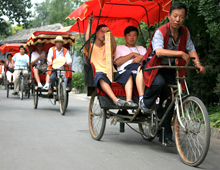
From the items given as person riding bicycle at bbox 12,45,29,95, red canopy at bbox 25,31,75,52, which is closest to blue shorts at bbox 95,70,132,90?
red canopy at bbox 25,31,75,52

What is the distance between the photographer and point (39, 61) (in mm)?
12734

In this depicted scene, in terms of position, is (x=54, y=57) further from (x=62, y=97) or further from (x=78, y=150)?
(x=78, y=150)

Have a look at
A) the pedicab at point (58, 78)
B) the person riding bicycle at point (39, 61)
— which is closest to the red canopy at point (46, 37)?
the pedicab at point (58, 78)

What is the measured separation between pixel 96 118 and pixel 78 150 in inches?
56.2

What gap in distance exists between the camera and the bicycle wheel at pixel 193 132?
4560mm

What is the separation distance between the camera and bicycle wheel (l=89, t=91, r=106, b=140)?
21.8 ft

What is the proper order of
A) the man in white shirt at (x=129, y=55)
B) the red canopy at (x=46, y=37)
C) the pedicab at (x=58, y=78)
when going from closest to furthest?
the man in white shirt at (x=129, y=55) → the pedicab at (x=58, y=78) → the red canopy at (x=46, y=37)

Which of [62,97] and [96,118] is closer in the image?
[96,118]

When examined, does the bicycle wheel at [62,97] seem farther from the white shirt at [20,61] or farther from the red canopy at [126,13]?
the white shirt at [20,61]

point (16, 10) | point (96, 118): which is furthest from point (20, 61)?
point (16, 10)

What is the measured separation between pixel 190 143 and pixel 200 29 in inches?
223

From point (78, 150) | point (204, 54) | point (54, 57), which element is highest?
point (204, 54)

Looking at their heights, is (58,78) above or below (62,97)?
above

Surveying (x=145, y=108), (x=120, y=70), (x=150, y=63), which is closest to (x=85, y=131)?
(x=120, y=70)
